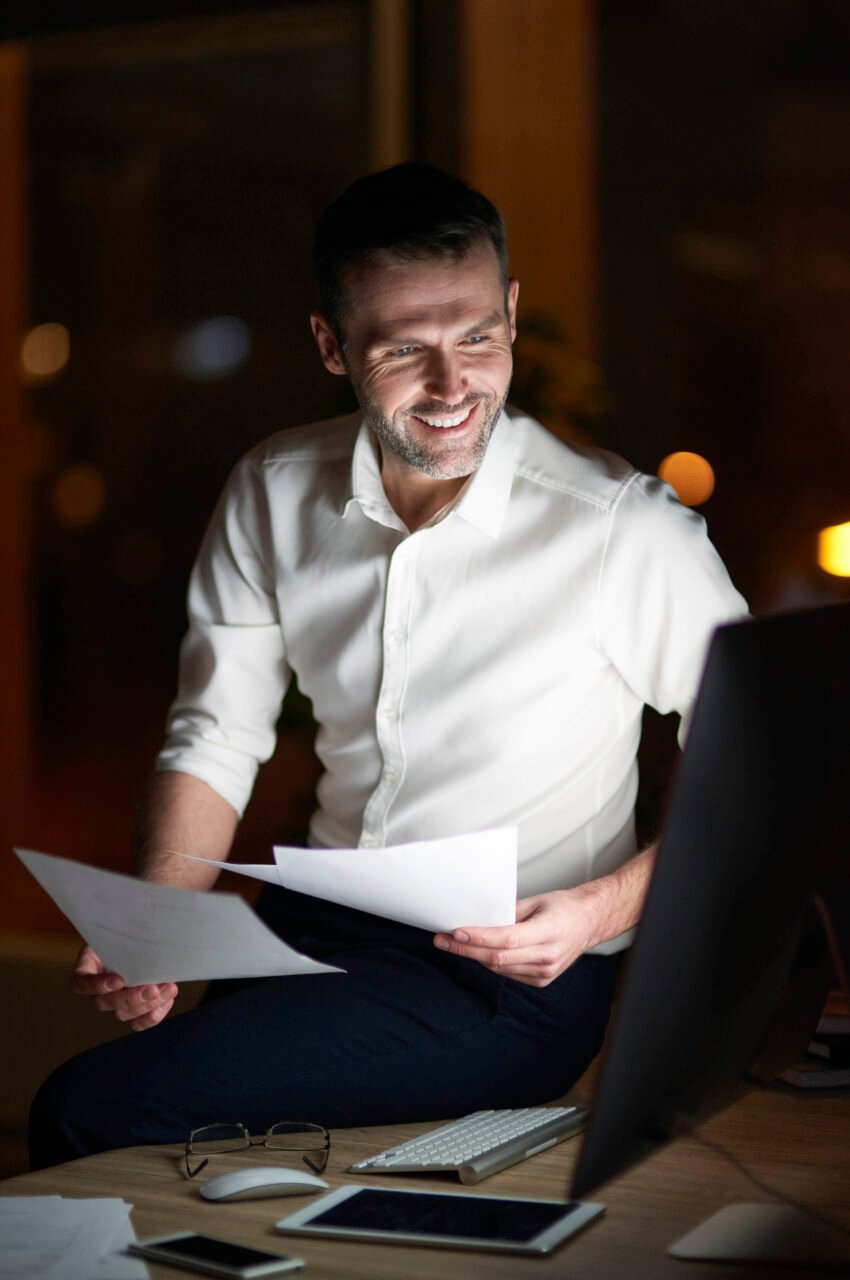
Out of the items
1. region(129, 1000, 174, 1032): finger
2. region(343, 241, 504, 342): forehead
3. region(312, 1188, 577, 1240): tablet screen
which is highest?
region(343, 241, 504, 342): forehead

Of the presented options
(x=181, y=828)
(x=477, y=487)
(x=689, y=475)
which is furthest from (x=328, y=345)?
(x=689, y=475)

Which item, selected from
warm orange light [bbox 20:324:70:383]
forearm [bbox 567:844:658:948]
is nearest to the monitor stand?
forearm [bbox 567:844:658:948]

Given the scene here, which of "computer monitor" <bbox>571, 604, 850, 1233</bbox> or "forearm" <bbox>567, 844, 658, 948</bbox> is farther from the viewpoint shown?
"forearm" <bbox>567, 844, 658, 948</bbox>

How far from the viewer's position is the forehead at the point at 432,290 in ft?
5.79

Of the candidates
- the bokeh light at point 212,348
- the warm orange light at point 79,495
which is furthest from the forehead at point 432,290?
the warm orange light at point 79,495

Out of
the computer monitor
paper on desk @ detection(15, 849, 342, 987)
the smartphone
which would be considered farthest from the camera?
paper on desk @ detection(15, 849, 342, 987)

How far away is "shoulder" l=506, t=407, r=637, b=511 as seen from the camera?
1779 millimetres

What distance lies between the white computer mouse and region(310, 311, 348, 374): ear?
3.72 ft

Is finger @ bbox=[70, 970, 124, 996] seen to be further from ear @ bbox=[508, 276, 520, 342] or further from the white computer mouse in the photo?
ear @ bbox=[508, 276, 520, 342]

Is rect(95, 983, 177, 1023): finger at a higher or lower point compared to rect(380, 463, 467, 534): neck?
lower

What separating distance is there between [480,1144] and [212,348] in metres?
2.99

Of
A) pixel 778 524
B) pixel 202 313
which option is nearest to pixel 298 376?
pixel 202 313

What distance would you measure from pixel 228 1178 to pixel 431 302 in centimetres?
107

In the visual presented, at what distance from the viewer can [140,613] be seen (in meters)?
4.07
